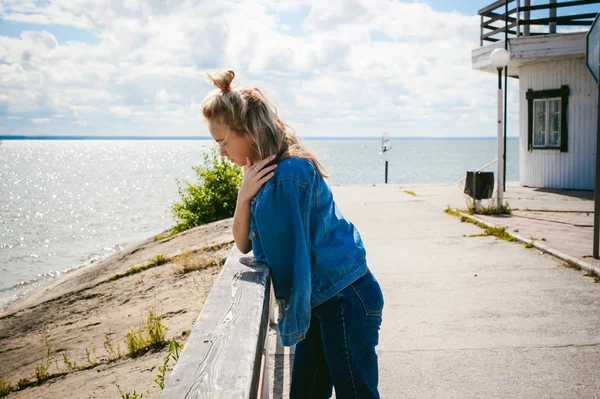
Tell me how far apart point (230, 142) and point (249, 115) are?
0.51 ft

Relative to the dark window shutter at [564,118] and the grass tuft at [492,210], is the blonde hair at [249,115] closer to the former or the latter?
the grass tuft at [492,210]

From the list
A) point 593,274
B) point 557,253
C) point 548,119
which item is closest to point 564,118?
point 548,119

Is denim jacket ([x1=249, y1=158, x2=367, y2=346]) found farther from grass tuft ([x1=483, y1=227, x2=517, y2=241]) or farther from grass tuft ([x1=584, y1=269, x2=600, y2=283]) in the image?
grass tuft ([x1=483, y1=227, x2=517, y2=241])

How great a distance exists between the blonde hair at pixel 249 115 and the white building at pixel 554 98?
14864 mm

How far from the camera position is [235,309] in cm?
211

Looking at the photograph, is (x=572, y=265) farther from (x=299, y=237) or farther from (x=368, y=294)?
(x=299, y=237)

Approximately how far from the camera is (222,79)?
92.4 inches

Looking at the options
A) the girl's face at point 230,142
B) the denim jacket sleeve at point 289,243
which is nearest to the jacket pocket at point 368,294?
the denim jacket sleeve at point 289,243

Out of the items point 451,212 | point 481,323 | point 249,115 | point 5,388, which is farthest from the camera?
point 451,212

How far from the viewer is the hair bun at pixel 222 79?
234cm

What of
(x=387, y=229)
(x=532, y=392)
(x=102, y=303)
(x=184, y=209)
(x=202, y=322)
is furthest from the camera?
(x=184, y=209)

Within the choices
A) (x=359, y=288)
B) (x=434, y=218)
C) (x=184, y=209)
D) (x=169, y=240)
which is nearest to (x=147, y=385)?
(x=359, y=288)

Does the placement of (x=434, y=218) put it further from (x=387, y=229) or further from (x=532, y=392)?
(x=532, y=392)

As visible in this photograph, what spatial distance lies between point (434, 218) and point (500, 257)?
3865 millimetres
